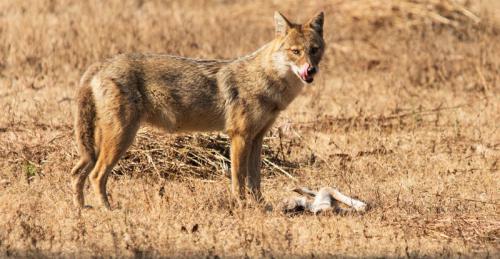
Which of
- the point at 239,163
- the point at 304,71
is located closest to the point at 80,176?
the point at 239,163

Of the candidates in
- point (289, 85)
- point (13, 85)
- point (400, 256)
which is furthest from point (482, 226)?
point (13, 85)

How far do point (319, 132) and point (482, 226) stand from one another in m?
4.13

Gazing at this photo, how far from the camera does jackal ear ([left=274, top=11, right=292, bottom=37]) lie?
901 centimetres

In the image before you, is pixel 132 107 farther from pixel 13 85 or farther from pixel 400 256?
pixel 13 85

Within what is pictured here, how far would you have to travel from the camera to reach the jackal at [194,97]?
8.38m

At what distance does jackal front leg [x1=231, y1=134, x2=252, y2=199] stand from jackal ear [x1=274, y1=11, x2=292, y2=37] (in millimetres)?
1035

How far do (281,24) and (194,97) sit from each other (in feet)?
3.49

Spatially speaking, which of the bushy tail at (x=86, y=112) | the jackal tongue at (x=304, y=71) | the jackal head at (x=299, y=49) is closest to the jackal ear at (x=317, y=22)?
the jackal head at (x=299, y=49)

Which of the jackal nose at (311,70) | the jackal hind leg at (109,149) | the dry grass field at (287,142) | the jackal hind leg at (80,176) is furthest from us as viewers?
the jackal nose at (311,70)

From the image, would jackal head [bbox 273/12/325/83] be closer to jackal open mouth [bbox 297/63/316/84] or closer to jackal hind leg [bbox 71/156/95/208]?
jackal open mouth [bbox 297/63/316/84]

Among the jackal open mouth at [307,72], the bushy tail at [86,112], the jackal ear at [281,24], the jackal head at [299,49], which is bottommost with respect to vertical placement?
the bushy tail at [86,112]

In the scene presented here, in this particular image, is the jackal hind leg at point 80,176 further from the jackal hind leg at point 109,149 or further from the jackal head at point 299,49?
the jackal head at point 299,49

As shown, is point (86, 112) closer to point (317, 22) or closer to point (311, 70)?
point (311, 70)

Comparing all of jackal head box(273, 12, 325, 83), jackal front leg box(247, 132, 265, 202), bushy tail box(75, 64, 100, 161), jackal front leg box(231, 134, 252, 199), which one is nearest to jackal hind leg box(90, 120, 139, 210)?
bushy tail box(75, 64, 100, 161)
